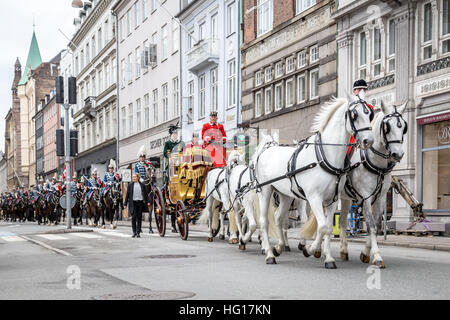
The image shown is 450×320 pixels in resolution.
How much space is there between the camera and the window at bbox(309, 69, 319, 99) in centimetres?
2436

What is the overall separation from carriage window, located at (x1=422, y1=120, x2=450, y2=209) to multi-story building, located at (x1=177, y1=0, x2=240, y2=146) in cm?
1290

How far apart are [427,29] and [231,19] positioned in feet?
48.5

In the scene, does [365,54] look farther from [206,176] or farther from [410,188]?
[206,176]

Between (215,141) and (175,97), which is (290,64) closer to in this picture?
(215,141)

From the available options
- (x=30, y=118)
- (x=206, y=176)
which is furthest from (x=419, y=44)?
(x=30, y=118)

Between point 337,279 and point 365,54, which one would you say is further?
point 365,54

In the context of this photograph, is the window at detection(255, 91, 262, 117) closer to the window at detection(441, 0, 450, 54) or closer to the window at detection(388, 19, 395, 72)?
the window at detection(388, 19, 395, 72)

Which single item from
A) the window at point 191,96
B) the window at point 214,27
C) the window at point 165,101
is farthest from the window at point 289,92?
the window at point 165,101

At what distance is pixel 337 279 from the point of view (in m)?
7.73

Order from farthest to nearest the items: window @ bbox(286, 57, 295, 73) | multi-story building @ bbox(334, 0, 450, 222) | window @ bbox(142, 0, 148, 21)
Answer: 1. window @ bbox(142, 0, 148, 21)
2. window @ bbox(286, 57, 295, 73)
3. multi-story building @ bbox(334, 0, 450, 222)

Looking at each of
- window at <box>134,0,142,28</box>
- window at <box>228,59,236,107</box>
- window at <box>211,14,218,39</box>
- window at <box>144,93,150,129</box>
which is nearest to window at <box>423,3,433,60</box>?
window at <box>228,59,236,107</box>
